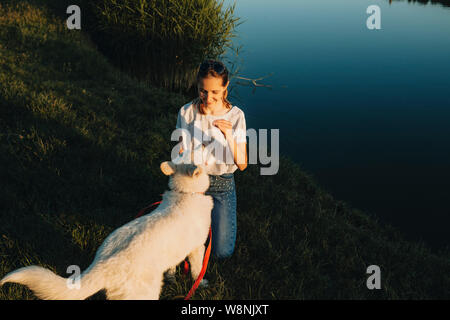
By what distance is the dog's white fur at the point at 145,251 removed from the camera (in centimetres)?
186

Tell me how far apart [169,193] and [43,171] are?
2401mm

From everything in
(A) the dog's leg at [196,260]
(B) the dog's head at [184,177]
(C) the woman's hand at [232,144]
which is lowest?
(A) the dog's leg at [196,260]

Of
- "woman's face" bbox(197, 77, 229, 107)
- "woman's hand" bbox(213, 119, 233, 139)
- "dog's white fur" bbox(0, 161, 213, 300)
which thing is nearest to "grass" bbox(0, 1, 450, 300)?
"dog's white fur" bbox(0, 161, 213, 300)

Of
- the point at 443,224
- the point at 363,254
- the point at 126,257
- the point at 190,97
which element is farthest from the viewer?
the point at 190,97

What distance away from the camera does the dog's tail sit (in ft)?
5.86

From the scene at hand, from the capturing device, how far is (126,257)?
205cm

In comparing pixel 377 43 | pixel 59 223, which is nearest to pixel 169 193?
pixel 59 223

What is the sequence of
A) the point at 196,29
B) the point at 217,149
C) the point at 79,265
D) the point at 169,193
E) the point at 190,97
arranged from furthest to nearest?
the point at 190,97 → the point at 196,29 → the point at 217,149 → the point at 79,265 → the point at 169,193

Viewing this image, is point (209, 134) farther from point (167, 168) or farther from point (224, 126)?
point (167, 168)

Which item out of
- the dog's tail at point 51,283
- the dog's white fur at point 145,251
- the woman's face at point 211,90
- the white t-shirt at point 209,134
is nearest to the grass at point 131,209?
the dog's white fur at point 145,251

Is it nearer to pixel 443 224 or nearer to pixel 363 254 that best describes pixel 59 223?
pixel 363 254

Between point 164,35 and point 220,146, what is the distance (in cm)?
686

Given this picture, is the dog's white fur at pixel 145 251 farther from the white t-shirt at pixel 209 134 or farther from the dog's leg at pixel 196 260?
the white t-shirt at pixel 209 134
